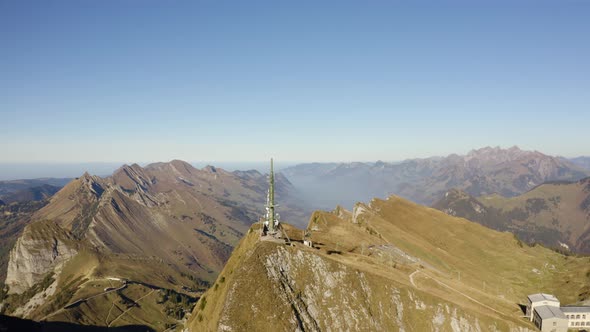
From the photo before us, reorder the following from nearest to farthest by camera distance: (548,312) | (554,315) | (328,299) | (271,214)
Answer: (328,299), (271,214), (554,315), (548,312)

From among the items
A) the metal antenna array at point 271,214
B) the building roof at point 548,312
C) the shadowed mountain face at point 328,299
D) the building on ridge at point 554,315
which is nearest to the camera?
the shadowed mountain face at point 328,299

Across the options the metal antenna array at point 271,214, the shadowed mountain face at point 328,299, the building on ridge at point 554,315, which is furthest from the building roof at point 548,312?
the metal antenna array at point 271,214

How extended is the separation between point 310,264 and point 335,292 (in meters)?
9.90

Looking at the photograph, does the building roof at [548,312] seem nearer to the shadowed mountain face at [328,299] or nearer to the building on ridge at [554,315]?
the building on ridge at [554,315]

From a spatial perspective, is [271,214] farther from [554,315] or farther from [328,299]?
[554,315]

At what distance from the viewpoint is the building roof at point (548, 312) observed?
358 ft

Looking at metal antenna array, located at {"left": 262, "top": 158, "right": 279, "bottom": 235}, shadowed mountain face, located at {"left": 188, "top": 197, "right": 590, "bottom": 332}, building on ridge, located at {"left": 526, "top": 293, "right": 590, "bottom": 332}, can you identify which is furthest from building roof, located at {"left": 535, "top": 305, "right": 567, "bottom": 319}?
metal antenna array, located at {"left": 262, "top": 158, "right": 279, "bottom": 235}

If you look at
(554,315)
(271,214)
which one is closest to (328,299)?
(271,214)

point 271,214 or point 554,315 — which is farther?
point 554,315

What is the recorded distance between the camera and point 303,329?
80875 mm

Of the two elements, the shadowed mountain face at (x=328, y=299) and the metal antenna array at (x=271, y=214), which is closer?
the shadowed mountain face at (x=328, y=299)

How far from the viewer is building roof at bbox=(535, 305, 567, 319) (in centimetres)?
10900

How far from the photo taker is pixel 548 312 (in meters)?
111

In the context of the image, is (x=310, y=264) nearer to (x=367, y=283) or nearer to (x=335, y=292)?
(x=335, y=292)
